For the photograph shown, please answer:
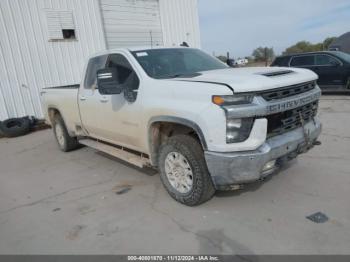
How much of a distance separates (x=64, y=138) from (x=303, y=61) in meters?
9.25

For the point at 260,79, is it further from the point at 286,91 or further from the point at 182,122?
the point at 182,122

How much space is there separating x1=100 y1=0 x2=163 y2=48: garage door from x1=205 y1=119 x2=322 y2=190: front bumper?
914 centimetres

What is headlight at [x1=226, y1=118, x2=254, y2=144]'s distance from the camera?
2.89 meters

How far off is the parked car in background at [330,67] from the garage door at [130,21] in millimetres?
5801

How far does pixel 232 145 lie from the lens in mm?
2928

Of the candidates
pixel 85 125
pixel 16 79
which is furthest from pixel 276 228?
pixel 16 79

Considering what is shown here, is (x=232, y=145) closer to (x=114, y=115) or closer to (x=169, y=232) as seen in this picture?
(x=169, y=232)

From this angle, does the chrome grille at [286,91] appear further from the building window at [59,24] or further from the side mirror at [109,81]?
the building window at [59,24]

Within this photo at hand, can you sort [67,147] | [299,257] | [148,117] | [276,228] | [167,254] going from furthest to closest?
1. [67,147]
2. [148,117]
3. [276,228]
4. [167,254]
5. [299,257]

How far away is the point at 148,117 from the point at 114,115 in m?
0.86

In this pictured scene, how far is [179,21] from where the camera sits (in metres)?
12.7

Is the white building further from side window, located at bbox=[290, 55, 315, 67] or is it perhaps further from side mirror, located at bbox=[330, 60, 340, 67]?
side mirror, located at bbox=[330, 60, 340, 67]

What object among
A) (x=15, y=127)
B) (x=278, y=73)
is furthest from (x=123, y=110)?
(x=15, y=127)

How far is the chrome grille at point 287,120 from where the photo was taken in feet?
10.3
